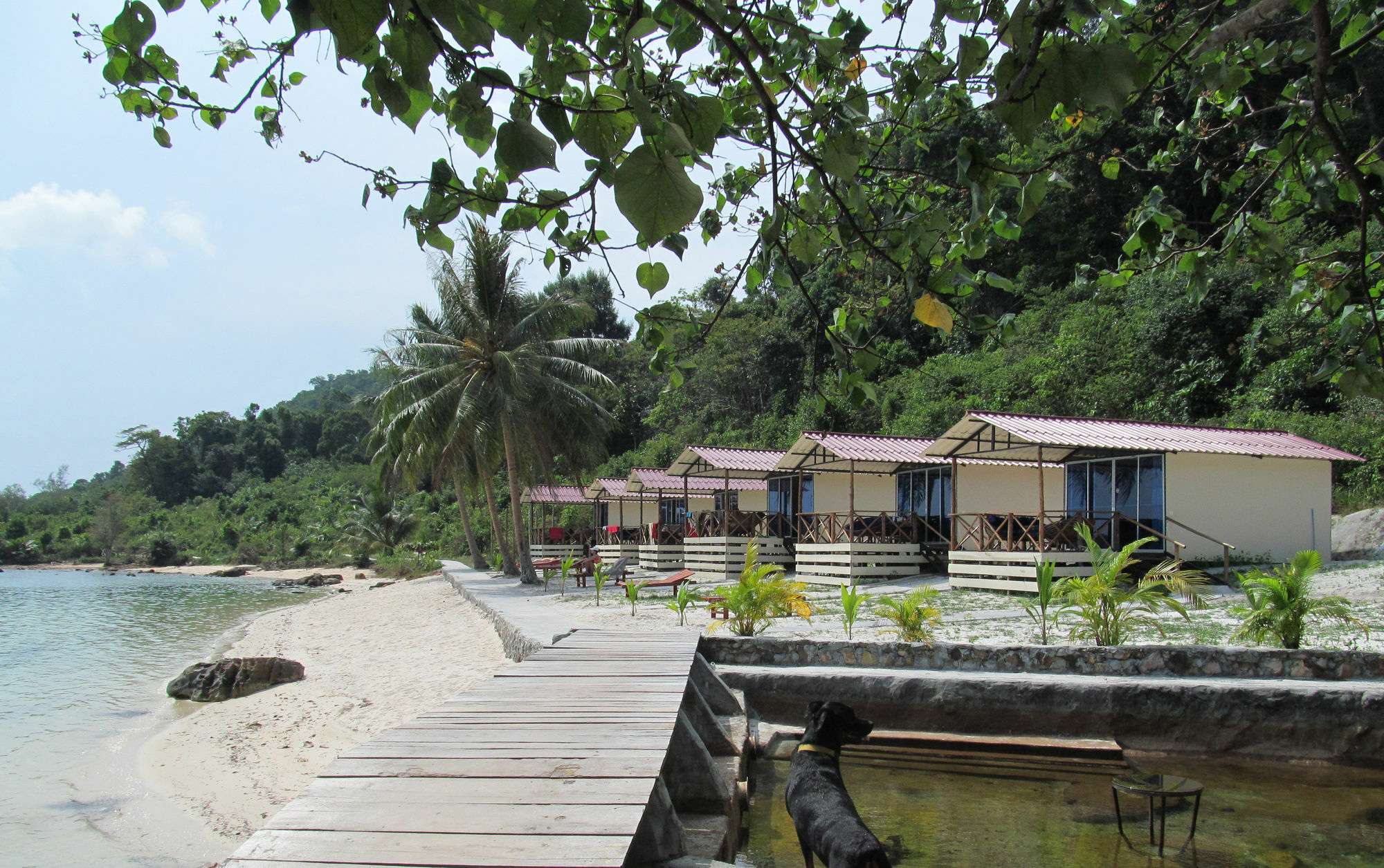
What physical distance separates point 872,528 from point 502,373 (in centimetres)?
948

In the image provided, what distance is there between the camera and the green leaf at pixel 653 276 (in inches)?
79.9

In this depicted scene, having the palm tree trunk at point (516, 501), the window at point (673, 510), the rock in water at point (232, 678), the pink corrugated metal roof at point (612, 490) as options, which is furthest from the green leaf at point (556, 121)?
the window at point (673, 510)

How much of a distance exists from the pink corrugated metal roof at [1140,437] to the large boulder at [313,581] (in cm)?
2845

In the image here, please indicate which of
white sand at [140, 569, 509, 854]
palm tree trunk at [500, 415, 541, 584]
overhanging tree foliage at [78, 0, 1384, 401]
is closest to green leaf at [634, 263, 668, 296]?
overhanging tree foliage at [78, 0, 1384, 401]

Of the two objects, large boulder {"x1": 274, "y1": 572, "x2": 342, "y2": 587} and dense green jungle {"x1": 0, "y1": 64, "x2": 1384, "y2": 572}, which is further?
large boulder {"x1": 274, "y1": 572, "x2": 342, "y2": 587}

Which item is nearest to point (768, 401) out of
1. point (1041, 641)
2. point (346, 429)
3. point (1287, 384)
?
point (1287, 384)

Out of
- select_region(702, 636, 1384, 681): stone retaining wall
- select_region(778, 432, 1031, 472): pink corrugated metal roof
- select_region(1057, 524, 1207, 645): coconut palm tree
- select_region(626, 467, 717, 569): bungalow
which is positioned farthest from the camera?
select_region(626, 467, 717, 569): bungalow

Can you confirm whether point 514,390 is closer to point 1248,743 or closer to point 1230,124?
point 1248,743

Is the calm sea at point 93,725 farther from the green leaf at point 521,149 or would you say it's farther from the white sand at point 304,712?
the green leaf at point 521,149

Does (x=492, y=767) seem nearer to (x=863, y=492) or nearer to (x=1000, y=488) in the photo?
(x=1000, y=488)

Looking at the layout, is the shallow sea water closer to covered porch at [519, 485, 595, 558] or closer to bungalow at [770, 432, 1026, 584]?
bungalow at [770, 432, 1026, 584]

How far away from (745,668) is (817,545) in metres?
10.3

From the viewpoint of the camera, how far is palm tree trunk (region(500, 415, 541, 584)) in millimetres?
20734

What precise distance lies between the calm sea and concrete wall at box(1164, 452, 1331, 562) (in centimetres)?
1438
